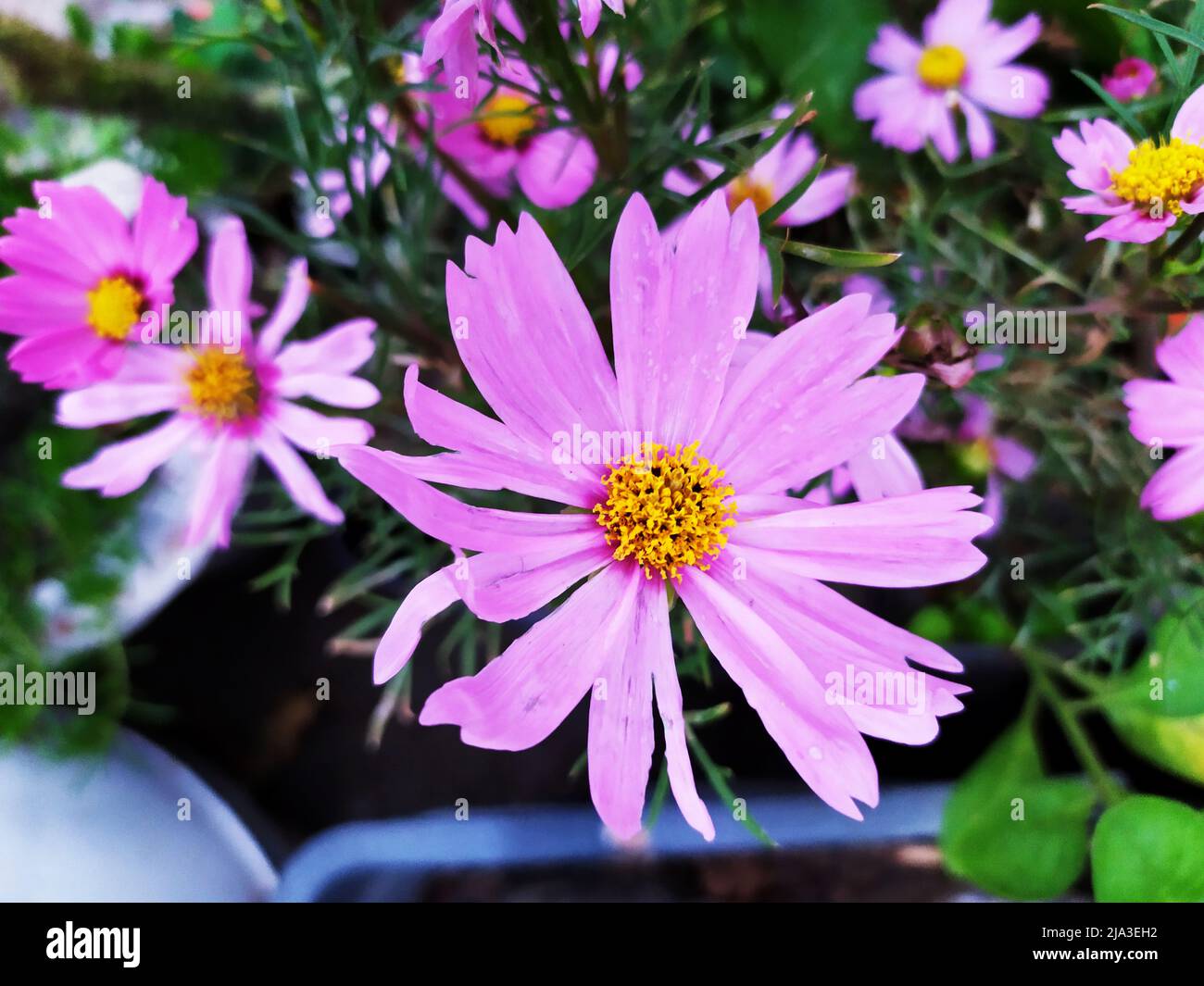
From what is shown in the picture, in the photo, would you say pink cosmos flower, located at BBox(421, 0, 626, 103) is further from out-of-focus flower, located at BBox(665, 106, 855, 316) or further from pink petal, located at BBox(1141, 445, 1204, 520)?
pink petal, located at BBox(1141, 445, 1204, 520)

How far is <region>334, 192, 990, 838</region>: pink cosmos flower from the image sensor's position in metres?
0.28

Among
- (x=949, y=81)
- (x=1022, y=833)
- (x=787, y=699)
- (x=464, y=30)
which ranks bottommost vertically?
(x=1022, y=833)

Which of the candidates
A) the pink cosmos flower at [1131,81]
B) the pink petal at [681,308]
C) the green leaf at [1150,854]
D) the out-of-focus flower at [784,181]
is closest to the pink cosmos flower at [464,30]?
the pink petal at [681,308]

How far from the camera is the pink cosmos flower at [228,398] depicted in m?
0.40

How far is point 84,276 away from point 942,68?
47 cm

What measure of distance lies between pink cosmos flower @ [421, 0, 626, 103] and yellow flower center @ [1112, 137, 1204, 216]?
19cm

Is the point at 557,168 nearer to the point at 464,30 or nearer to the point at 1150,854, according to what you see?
the point at 464,30

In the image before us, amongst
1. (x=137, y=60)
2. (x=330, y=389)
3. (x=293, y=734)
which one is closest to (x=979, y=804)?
(x=330, y=389)

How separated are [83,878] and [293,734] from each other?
0.62 feet

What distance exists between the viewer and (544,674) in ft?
0.99

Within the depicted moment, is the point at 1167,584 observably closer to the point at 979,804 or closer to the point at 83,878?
the point at 979,804

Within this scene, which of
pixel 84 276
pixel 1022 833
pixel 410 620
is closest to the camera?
pixel 410 620

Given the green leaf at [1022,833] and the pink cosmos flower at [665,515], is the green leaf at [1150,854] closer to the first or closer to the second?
the green leaf at [1022,833]

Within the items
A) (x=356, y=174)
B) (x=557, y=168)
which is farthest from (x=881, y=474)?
(x=356, y=174)
